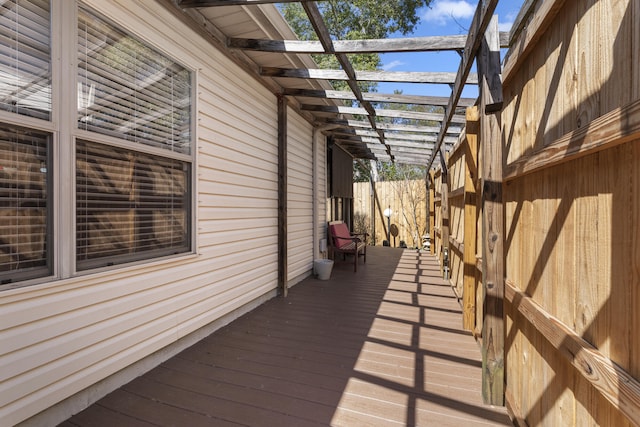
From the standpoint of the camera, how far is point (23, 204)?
1.61 metres

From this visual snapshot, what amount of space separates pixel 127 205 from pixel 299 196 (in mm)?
3329

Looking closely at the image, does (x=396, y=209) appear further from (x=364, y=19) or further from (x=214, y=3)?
(x=214, y=3)

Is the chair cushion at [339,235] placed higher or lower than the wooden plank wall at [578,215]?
lower

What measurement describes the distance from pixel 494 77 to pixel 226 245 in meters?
2.65

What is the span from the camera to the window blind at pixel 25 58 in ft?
5.04

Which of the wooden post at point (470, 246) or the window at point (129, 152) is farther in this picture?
the wooden post at point (470, 246)

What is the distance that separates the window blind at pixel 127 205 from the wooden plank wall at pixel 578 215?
2371mm

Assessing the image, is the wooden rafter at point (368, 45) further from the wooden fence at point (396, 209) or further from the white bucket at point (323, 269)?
the wooden fence at point (396, 209)

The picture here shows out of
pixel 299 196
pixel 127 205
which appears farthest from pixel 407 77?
pixel 299 196

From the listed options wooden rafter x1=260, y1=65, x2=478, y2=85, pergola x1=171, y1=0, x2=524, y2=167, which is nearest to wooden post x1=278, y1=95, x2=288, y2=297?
pergola x1=171, y1=0, x2=524, y2=167

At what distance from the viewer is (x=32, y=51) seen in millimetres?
1630

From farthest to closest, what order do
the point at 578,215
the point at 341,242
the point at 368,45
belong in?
the point at 341,242 < the point at 368,45 < the point at 578,215

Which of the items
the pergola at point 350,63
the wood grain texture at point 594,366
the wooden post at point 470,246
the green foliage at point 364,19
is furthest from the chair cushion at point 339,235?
the green foliage at point 364,19

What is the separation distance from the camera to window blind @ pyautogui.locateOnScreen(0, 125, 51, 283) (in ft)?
5.05
